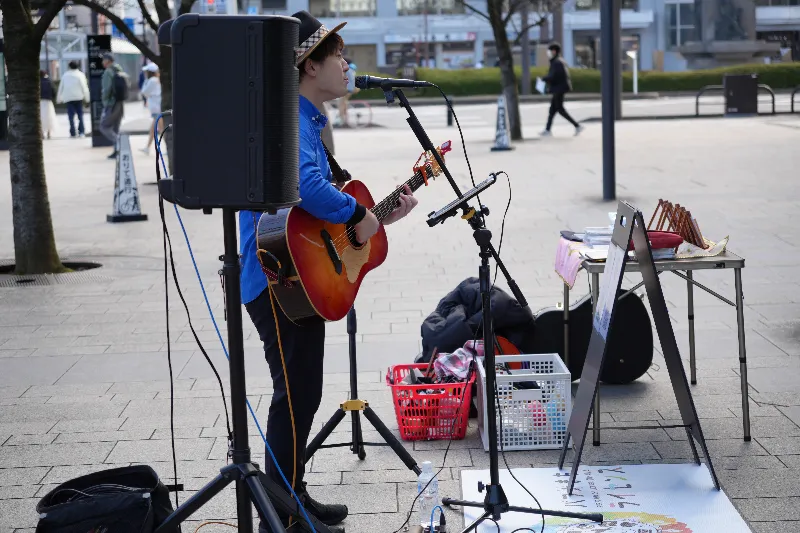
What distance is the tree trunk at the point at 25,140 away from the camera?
9.20 m

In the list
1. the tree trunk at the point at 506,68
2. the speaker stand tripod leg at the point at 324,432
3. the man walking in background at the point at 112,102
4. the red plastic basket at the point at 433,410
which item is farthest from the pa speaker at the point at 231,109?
the man walking in background at the point at 112,102

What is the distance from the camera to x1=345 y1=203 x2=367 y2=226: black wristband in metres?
3.80

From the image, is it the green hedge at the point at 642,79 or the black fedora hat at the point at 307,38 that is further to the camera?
the green hedge at the point at 642,79

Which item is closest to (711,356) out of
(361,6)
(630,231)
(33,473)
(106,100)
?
(630,231)

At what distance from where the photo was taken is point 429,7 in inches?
2601

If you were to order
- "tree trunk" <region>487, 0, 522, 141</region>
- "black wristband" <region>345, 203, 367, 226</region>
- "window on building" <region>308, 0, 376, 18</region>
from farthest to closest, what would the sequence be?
1. "window on building" <region>308, 0, 376, 18</region>
2. "tree trunk" <region>487, 0, 522, 141</region>
3. "black wristband" <region>345, 203, 367, 226</region>

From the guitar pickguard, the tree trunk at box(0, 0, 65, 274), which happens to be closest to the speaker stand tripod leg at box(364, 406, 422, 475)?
the guitar pickguard

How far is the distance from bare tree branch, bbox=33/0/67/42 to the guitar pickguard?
237 inches

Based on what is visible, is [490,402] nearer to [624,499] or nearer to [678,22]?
[624,499]

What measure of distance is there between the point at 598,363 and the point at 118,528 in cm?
200

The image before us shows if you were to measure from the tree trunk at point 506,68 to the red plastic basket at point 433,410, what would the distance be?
1629 cm

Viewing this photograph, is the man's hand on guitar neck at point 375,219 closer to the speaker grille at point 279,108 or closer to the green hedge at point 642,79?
the speaker grille at point 279,108

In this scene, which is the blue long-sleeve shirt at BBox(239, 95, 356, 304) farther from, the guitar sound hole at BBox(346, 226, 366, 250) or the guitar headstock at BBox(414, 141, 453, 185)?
the guitar headstock at BBox(414, 141, 453, 185)

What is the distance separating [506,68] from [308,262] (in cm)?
1754
